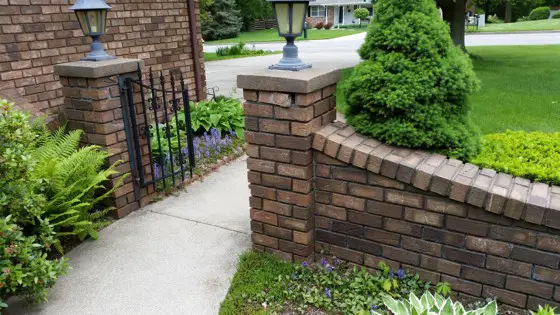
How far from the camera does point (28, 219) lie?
280 cm

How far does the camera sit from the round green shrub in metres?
2.62

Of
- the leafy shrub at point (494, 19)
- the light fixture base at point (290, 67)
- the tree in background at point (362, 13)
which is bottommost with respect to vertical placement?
the leafy shrub at point (494, 19)

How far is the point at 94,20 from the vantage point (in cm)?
380

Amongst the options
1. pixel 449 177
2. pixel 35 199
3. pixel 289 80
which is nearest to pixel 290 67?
→ pixel 289 80

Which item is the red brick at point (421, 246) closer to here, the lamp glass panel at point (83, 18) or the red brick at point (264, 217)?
the red brick at point (264, 217)

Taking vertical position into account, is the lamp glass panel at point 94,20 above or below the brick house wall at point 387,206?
above

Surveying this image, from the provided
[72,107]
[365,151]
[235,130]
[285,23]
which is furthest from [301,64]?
[235,130]

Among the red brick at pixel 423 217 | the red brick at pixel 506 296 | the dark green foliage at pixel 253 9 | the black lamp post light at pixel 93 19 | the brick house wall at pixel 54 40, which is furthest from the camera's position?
the dark green foliage at pixel 253 9

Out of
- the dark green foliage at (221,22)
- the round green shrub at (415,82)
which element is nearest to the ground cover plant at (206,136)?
the round green shrub at (415,82)

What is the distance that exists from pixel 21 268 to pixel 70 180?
1028 mm

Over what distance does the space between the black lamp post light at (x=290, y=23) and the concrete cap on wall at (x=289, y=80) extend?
74mm

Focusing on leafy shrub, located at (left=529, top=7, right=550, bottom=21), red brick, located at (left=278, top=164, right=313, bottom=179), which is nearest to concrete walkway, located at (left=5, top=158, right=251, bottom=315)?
red brick, located at (left=278, top=164, right=313, bottom=179)

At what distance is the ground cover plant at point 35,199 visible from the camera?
2559 mm

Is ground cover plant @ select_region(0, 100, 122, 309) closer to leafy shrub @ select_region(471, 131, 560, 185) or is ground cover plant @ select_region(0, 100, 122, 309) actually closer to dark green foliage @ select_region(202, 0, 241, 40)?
leafy shrub @ select_region(471, 131, 560, 185)
